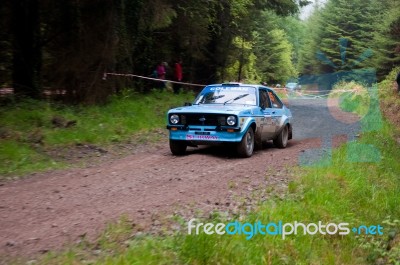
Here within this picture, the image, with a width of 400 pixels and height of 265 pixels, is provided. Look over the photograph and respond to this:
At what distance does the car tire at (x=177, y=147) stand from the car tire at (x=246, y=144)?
48.7 inches

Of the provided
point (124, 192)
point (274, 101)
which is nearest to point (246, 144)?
point (274, 101)

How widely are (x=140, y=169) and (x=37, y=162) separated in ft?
7.24

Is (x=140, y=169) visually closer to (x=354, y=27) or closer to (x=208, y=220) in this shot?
(x=208, y=220)

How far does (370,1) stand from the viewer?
1533 inches

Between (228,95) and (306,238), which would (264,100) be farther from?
(306,238)

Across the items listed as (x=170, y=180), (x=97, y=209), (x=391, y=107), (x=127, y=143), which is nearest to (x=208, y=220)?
(x=97, y=209)

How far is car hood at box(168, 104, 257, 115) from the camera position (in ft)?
31.7

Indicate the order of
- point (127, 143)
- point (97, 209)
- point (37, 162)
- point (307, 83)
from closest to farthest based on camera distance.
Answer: point (97, 209)
point (37, 162)
point (127, 143)
point (307, 83)

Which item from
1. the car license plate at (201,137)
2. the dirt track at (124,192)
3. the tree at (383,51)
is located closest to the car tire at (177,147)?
the dirt track at (124,192)

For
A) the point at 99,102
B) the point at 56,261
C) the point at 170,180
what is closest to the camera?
the point at 56,261

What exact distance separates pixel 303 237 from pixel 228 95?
568cm

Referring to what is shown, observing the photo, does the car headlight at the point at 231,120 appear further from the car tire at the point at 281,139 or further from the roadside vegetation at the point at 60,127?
the roadside vegetation at the point at 60,127

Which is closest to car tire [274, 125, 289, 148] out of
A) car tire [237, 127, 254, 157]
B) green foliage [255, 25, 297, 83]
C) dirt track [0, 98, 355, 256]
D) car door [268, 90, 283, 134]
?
car door [268, 90, 283, 134]

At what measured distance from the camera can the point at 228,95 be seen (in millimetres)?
10953
